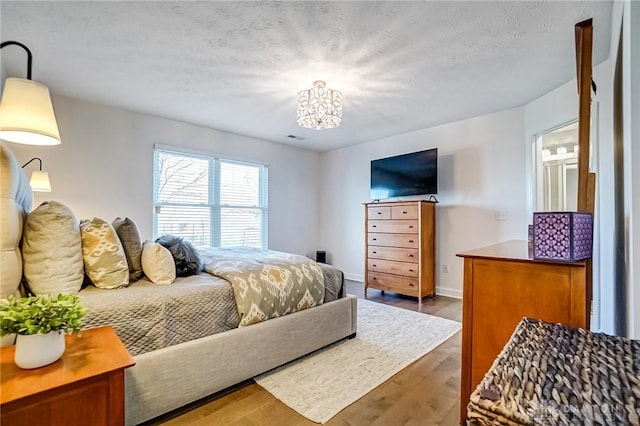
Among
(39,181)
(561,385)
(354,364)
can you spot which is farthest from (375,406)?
(39,181)

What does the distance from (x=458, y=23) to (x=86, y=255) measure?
2.77 meters

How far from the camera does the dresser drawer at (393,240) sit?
3.89 metres

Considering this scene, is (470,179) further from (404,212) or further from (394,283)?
(394,283)

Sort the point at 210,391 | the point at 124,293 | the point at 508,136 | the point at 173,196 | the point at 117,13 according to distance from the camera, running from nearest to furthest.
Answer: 1. the point at 124,293
2. the point at 210,391
3. the point at 117,13
4. the point at 508,136
5. the point at 173,196

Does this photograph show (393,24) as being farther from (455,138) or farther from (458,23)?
(455,138)

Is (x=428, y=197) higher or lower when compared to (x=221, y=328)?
higher

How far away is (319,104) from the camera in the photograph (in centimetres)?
268

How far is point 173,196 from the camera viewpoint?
4.07m

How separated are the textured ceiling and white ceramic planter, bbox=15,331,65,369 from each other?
6.30ft

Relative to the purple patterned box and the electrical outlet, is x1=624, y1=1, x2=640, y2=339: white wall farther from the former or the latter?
the electrical outlet

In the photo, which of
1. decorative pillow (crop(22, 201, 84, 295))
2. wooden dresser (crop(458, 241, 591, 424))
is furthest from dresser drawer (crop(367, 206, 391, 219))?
decorative pillow (crop(22, 201, 84, 295))

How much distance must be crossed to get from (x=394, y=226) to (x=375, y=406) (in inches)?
104

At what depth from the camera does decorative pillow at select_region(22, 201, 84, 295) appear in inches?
55.2

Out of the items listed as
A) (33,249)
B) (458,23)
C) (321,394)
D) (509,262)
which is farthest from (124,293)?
(458,23)
